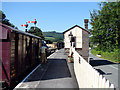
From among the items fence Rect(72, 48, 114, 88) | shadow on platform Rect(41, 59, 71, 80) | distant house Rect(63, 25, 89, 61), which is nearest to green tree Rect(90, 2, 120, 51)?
distant house Rect(63, 25, 89, 61)

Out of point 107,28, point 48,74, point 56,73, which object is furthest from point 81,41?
point 107,28

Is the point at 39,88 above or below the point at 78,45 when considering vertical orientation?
below

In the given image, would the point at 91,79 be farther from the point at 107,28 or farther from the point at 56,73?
the point at 107,28

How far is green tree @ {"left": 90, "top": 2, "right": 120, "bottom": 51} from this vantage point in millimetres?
32281

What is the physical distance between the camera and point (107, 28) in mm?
33094

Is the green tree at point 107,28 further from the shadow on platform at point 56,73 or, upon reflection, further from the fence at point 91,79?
the fence at point 91,79

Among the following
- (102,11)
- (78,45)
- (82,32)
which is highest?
(102,11)

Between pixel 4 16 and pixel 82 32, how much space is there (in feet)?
146

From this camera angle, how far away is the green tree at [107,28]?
32.3 m

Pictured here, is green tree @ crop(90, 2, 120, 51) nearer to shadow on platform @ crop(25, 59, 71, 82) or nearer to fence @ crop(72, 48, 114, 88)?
shadow on platform @ crop(25, 59, 71, 82)

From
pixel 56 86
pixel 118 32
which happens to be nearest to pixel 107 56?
pixel 118 32

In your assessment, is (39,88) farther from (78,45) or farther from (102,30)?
(102,30)

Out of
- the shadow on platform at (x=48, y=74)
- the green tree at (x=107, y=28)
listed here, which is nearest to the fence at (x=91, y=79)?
the shadow on platform at (x=48, y=74)

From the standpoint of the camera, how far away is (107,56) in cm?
3288
